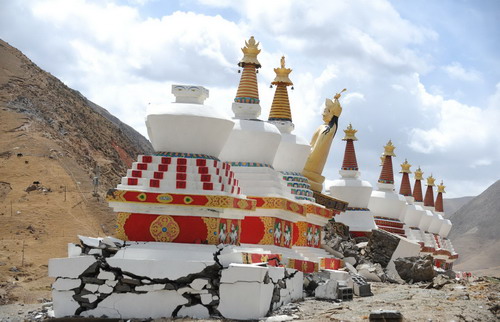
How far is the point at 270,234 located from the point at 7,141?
23.9 m

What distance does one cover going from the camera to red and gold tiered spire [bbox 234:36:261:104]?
20828 millimetres

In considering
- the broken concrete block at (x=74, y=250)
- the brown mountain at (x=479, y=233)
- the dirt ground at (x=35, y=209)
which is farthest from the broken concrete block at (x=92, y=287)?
the brown mountain at (x=479, y=233)

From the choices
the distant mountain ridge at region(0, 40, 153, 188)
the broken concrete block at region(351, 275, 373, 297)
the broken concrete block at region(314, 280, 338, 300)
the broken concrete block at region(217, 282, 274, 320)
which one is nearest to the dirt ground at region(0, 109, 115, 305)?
the distant mountain ridge at region(0, 40, 153, 188)

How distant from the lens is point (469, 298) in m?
15.8

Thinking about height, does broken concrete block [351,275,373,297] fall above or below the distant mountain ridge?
below

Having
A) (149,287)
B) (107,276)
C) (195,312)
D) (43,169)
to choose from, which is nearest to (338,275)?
(195,312)

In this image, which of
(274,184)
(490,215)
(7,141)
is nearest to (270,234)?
(274,184)

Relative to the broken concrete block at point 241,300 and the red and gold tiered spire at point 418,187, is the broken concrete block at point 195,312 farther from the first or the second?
the red and gold tiered spire at point 418,187

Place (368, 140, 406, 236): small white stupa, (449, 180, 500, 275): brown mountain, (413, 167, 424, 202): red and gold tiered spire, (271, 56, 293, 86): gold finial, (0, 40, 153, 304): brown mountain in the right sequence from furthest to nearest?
(449, 180, 500, 275): brown mountain < (413, 167, 424, 202): red and gold tiered spire < (368, 140, 406, 236): small white stupa < (0, 40, 153, 304): brown mountain < (271, 56, 293, 86): gold finial

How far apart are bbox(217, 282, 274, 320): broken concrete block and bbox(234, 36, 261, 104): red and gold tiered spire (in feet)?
27.0

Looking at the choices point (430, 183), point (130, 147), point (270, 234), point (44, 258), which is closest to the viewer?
point (270, 234)

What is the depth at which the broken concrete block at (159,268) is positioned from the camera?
13500 mm

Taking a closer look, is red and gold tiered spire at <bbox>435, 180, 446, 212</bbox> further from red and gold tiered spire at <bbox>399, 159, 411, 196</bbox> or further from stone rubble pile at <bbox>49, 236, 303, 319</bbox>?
stone rubble pile at <bbox>49, 236, 303, 319</bbox>

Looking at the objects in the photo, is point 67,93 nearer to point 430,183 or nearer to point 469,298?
point 430,183
